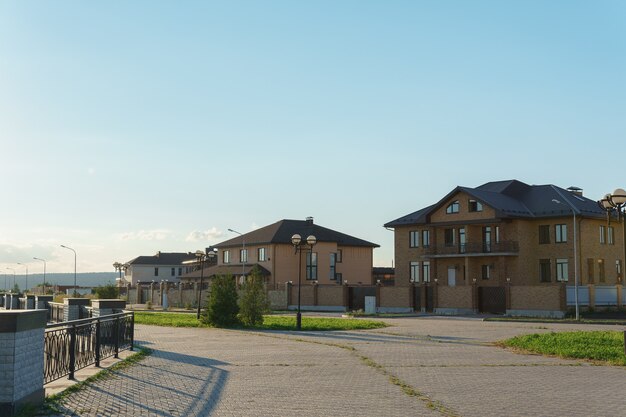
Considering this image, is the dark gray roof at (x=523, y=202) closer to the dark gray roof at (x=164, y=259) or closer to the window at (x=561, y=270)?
the window at (x=561, y=270)

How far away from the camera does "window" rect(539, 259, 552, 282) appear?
50500mm

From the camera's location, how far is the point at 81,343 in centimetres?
1395

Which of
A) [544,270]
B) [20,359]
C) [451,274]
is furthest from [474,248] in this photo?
[20,359]

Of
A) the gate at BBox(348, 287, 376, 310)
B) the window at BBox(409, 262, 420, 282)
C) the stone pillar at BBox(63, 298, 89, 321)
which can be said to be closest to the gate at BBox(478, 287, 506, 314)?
the gate at BBox(348, 287, 376, 310)

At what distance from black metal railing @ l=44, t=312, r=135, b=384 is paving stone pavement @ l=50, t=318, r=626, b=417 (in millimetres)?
795

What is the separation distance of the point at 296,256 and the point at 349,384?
52.6 metres

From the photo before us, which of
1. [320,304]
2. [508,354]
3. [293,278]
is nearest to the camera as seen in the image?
[508,354]

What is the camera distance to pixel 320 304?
53.5 meters

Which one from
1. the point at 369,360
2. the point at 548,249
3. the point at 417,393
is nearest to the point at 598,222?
the point at 548,249

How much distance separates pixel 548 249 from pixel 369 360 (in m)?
37.3

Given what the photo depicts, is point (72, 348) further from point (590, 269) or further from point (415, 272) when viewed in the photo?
point (415, 272)

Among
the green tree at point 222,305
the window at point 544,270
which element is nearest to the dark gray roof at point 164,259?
the window at point 544,270

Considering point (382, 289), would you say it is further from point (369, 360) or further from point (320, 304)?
point (369, 360)

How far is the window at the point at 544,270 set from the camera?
50500mm
